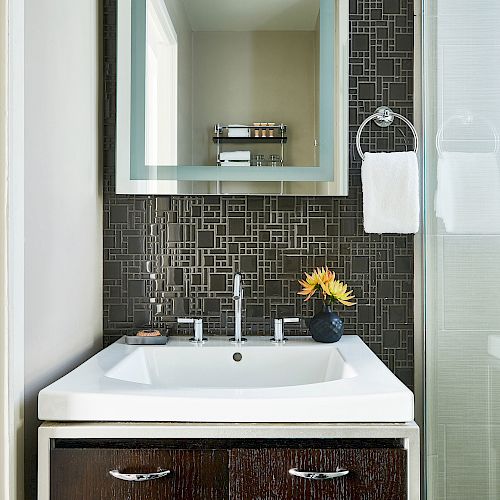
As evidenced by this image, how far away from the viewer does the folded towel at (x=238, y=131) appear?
79.8 inches

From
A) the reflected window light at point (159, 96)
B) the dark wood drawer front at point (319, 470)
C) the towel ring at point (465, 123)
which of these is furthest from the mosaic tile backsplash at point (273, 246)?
the dark wood drawer front at point (319, 470)

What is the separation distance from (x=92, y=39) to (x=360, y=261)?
100 centimetres

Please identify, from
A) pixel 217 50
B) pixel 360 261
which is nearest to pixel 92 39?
pixel 217 50

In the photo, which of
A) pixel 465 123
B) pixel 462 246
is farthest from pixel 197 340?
pixel 465 123

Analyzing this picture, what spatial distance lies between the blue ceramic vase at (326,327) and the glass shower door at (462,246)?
245 millimetres

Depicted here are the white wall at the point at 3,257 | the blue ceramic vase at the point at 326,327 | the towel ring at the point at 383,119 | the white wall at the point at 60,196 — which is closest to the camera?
the white wall at the point at 3,257

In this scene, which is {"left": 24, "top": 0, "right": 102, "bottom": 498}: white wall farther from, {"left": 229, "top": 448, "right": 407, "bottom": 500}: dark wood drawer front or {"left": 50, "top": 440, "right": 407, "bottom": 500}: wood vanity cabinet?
{"left": 229, "top": 448, "right": 407, "bottom": 500}: dark wood drawer front

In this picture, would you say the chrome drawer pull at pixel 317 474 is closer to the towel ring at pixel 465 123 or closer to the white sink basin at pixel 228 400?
the white sink basin at pixel 228 400

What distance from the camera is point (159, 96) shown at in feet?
6.63

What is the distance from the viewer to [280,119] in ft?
6.65

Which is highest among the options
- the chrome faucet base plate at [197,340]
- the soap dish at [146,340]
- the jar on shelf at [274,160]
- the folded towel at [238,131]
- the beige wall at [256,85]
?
the beige wall at [256,85]

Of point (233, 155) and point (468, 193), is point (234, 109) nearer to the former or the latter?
point (233, 155)

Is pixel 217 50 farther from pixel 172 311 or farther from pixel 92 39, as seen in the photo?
pixel 172 311

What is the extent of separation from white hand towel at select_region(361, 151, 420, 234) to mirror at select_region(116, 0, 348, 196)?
90 millimetres
